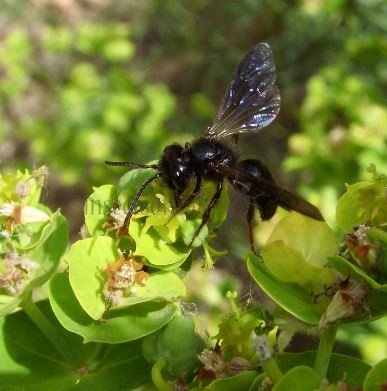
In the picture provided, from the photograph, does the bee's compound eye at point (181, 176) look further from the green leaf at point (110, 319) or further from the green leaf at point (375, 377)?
the green leaf at point (375, 377)

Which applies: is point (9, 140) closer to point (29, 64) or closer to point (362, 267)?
point (29, 64)

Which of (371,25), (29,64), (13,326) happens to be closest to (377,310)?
(13,326)

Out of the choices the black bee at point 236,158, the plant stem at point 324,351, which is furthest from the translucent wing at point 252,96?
the plant stem at point 324,351

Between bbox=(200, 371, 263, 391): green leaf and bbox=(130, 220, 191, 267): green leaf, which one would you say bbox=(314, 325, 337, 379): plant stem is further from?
bbox=(130, 220, 191, 267): green leaf

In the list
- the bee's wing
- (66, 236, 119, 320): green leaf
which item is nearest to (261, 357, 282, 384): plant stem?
the bee's wing

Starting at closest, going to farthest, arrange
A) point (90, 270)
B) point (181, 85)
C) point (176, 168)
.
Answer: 1. point (90, 270)
2. point (176, 168)
3. point (181, 85)

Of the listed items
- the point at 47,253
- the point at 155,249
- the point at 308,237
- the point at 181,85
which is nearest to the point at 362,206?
the point at 308,237

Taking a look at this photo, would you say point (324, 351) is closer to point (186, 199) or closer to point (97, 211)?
point (186, 199)
